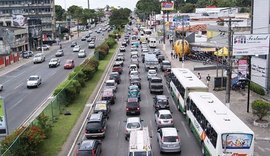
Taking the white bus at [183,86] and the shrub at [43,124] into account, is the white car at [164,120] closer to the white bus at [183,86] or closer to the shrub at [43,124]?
the white bus at [183,86]

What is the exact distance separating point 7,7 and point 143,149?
134 meters

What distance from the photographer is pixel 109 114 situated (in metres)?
39.8

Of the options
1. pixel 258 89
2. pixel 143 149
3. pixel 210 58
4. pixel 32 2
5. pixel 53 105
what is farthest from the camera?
pixel 32 2

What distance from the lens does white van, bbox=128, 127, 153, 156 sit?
78.1ft

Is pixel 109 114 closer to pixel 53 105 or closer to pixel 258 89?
pixel 53 105

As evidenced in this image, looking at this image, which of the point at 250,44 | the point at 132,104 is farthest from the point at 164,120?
the point at 250,44

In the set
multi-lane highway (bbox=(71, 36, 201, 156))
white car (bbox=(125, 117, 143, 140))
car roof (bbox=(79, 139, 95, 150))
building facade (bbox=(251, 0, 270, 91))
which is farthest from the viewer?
building facade (bbox=(251, 0, 270, 91))

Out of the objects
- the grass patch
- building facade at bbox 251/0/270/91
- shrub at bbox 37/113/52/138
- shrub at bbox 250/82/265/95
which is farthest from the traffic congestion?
building facade at bbox 251/0/270/91

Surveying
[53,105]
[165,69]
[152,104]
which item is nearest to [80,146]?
[53,105]

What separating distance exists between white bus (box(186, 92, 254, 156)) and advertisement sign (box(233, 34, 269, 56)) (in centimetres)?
706

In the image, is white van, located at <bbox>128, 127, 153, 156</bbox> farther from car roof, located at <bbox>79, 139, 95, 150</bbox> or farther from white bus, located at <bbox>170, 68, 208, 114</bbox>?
white bus, located at <bbox>170, 68, 208, 114</bbox>

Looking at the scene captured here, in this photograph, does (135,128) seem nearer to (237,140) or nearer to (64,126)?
(64,126)

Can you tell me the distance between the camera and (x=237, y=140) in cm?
2306

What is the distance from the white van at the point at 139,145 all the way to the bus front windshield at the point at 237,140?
4.64 m
